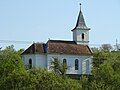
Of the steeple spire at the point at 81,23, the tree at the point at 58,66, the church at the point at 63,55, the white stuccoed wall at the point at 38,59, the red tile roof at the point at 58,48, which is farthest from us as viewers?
the steeple spire at the point at 81,23

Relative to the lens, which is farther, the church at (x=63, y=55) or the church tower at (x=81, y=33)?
the church tower at (x=81, y=33)

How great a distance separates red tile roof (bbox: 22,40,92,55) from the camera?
79250 millimetres

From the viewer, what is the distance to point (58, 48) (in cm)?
8000

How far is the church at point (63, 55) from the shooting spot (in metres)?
79.1

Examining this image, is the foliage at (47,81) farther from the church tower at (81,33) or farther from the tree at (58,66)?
the church tower at (81,33)

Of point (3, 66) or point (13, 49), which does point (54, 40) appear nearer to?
point (13, 49)

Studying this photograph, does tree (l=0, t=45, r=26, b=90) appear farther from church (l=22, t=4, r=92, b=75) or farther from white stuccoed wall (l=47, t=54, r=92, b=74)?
white stuccoed wall (l=47, t=54, r=92, b=74)

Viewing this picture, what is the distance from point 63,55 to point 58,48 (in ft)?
4.70

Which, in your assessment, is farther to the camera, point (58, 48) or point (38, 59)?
point (58, 48)

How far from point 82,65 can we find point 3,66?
1292 inches

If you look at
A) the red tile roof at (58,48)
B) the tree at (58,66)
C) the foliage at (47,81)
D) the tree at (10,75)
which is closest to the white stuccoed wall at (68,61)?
the red tile roof at (58,48)

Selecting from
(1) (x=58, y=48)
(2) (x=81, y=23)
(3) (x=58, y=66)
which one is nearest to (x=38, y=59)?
(1) (x=58, y=48)

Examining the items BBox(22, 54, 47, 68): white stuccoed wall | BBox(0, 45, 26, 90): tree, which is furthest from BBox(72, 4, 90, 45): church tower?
BBox(0, 45, 26, 90): tree

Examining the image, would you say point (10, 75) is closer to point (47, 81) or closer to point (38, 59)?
point (47, 81)
